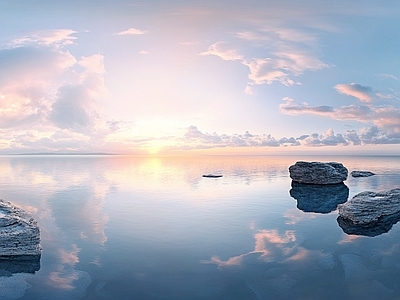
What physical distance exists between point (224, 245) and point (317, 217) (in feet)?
53.1

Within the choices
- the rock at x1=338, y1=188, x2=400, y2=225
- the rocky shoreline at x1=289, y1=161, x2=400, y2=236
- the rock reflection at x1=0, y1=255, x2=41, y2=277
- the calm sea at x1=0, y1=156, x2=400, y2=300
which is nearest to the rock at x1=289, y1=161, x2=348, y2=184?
the rocky shoreline at x1=289, y1=161, x2=400, y2=236

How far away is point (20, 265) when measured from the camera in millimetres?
20969

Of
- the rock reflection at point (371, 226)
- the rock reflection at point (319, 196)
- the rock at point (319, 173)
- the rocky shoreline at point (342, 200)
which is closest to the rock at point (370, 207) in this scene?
the rocky shoreline at point (342, 200)

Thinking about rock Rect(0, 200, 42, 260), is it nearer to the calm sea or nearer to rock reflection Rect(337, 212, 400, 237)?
the calm sea

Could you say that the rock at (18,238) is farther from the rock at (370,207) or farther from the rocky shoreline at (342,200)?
the rock at (370,207)

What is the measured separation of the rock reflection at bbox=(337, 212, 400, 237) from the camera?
96.3ft

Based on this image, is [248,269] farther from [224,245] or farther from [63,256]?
[63,256]

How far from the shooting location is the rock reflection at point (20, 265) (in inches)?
788

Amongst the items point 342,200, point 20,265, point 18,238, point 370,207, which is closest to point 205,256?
point 20,265

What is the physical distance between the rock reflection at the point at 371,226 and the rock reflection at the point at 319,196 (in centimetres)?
708

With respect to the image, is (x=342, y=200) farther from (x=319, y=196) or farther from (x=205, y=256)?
(x=205, y=256)

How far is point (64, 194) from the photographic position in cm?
5506

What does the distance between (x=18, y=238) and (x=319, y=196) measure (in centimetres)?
4546

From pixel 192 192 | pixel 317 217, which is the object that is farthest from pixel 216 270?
pixel 192 192
